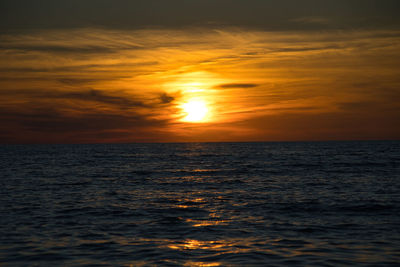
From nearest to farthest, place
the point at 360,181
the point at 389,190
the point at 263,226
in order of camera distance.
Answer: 1. the point at 263,226
2. the point at 389,190
3. the point at 360,181

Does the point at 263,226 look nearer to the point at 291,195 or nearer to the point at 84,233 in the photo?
the point at 84,233

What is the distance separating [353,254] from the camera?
12.4 m

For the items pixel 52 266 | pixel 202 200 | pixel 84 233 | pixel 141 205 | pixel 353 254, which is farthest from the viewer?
pixel 202 200

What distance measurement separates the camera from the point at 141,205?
22.3m

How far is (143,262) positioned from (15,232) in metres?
6.95

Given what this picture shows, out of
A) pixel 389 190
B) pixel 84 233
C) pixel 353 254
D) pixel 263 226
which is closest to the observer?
pixel 353 254

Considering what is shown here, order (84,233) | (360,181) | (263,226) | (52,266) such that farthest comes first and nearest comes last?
(360,181) < (263,226) < (84,233) < (52,266)

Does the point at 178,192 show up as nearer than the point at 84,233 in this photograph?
No

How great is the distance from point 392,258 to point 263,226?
18.5ft

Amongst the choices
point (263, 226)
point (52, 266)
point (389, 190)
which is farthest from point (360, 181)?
point (52, 266)

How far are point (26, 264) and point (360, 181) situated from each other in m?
30.9

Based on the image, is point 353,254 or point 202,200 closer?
point 353,254

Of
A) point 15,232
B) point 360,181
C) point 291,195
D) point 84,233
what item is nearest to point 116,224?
point 84,233

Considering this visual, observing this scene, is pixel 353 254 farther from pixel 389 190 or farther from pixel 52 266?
pixel 389 190
